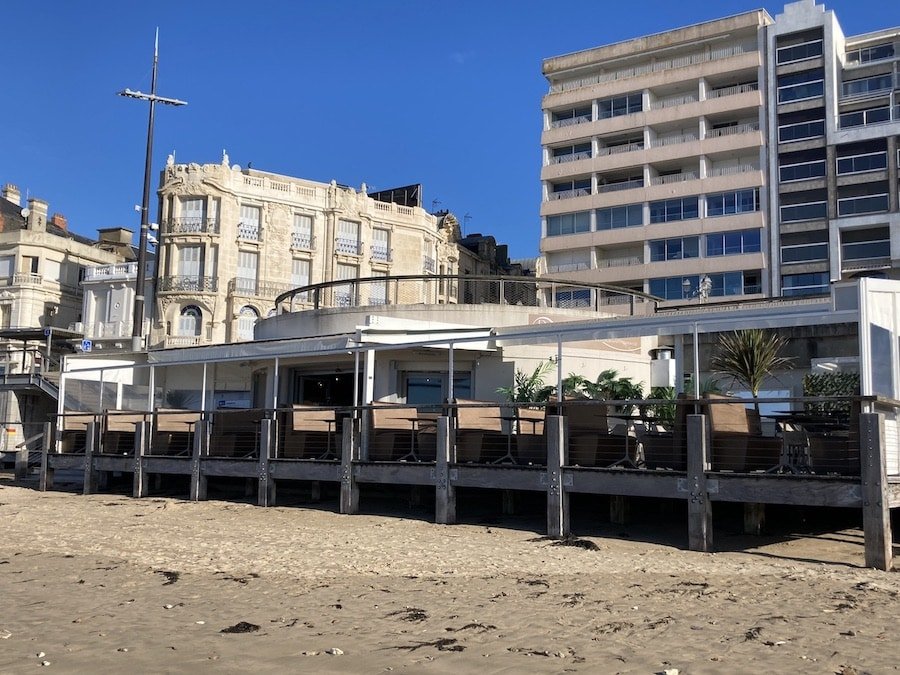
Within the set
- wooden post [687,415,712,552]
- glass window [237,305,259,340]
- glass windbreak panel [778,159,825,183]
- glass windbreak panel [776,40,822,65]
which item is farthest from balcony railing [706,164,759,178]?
wooden post [687,415,712,552]

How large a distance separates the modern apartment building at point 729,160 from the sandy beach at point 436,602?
35.6 m

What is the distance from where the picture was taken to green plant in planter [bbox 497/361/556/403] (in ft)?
53.1

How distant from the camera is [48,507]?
16.4 m

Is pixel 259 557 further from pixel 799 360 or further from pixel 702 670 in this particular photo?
pixel 799 360

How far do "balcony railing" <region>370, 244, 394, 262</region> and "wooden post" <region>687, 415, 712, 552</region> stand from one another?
4682cm

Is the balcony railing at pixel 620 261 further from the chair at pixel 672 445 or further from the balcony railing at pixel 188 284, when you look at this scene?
the chair at pixel 672 445

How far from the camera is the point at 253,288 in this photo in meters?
52.4

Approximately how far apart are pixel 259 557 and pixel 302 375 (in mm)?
9213

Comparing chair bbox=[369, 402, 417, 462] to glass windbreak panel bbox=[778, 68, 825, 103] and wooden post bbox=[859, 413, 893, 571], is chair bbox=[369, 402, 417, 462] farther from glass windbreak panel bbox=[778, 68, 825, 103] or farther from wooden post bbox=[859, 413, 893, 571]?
glass windbreak panel bbox=[778, 68, 825, 103]

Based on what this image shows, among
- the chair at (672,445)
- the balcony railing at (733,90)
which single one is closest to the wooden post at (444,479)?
the chair at (672,445)

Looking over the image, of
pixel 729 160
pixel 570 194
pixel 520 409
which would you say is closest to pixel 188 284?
pixel 570 194

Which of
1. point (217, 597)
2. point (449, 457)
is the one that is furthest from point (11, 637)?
point (449, 457)

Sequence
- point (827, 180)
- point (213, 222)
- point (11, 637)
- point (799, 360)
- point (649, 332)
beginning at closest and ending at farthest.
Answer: point (11, 637) < point (649, 332) < point (799, 360) < point (827, 180) < point (213, 222)

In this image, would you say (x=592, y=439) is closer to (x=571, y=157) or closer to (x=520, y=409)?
(x=520, y=409)
